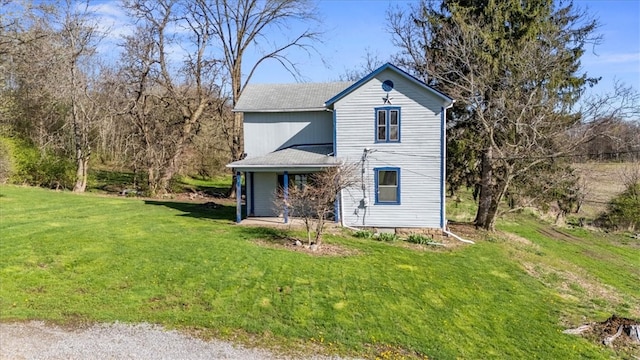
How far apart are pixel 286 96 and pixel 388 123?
597 cm

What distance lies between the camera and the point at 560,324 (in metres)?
11.0

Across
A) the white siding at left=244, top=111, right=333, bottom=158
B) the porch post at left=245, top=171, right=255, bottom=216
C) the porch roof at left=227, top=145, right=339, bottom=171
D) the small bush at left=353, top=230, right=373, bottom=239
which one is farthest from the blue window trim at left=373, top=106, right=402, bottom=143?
the porch post at left=245, top=171, right=255, bottom=216

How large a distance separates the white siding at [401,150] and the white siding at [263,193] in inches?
145

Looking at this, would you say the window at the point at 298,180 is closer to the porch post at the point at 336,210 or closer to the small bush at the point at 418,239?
the porch post at the point at 336,210

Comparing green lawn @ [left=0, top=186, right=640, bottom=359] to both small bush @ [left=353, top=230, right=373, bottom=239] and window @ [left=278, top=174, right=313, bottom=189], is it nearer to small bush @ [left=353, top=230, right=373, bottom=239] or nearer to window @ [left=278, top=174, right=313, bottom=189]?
small bush @ [left=353, top=230, right=373, bottom=239]

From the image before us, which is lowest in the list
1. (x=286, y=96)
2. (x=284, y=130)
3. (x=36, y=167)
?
(x=36, y=167)

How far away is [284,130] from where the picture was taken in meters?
20.8

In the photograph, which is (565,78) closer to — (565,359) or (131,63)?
(565,359)

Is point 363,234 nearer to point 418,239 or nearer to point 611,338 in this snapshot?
point 418,239

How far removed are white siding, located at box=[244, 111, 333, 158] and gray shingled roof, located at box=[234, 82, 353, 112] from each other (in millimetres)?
359

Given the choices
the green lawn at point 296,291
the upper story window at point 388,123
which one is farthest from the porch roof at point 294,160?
the green lawn at point 296,291

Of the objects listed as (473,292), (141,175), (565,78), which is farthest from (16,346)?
(141,175)

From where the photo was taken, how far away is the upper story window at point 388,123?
18078 millimetres

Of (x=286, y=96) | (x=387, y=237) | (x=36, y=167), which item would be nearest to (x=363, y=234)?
(x=387, y=237)
